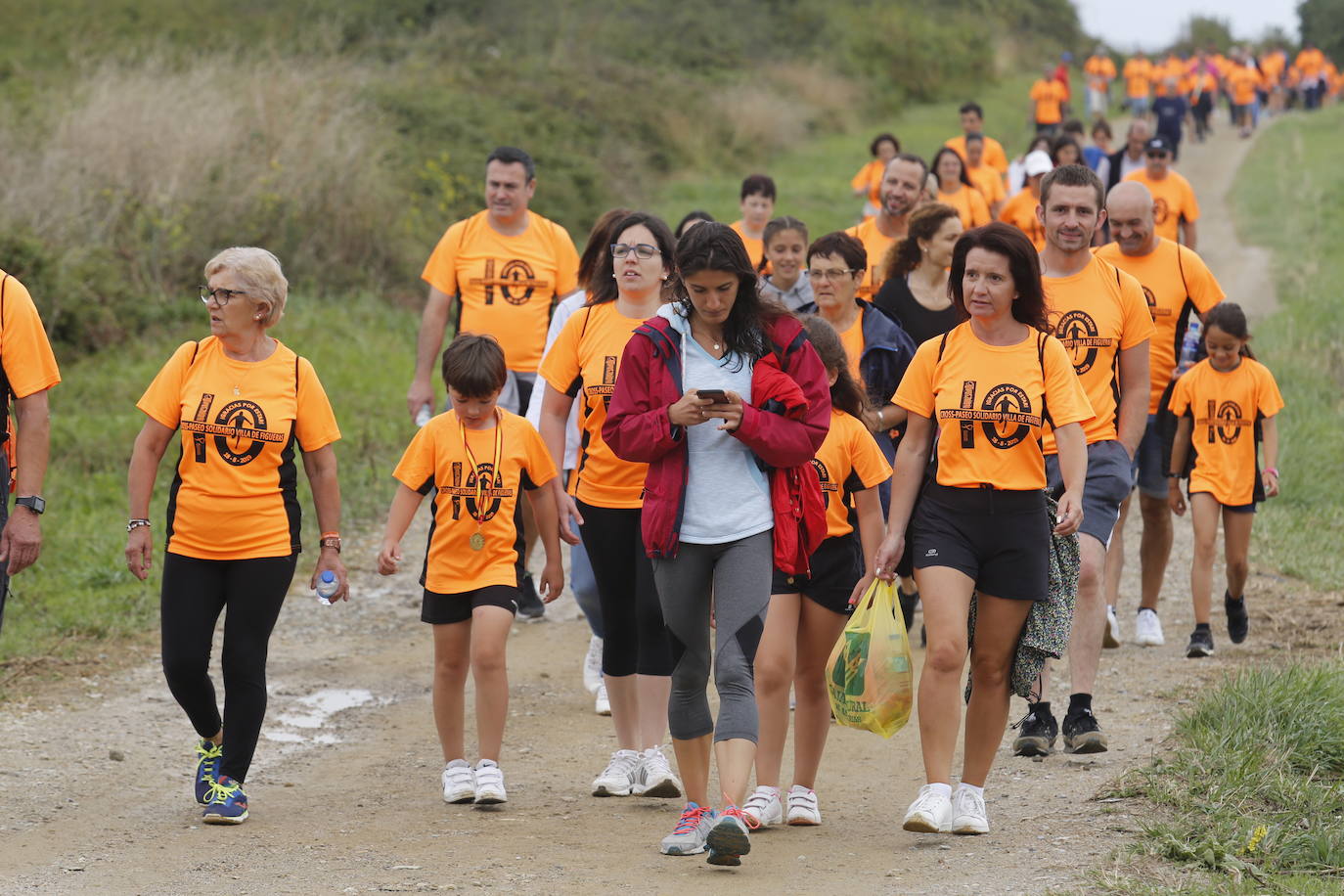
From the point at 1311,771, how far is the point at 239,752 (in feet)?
12.8

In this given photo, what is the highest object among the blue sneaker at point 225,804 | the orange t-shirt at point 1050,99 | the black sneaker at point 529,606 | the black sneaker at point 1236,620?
the orange t-shirt at point 1050,99

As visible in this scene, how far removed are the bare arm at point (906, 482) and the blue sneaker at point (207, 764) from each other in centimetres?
248

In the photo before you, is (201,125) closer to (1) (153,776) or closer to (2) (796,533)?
(1) (153,776)

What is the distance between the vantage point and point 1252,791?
5707 millimetres

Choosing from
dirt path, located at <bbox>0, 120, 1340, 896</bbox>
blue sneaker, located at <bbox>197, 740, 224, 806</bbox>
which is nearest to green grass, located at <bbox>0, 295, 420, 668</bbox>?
dirt path, located at <bbox>0, 120, 1340, 896</bbox>

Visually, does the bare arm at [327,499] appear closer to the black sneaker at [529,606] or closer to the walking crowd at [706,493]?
the walking crowd at [706,493]

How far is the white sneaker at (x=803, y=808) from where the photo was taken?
577 cm

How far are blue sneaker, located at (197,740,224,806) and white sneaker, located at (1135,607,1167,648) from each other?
5009mm

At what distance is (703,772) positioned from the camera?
5277 millimetres

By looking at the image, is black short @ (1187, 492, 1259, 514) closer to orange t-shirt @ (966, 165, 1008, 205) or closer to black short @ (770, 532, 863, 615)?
black short @ (770, 532, 863, 615)

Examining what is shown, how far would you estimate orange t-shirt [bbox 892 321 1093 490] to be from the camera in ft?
18.0

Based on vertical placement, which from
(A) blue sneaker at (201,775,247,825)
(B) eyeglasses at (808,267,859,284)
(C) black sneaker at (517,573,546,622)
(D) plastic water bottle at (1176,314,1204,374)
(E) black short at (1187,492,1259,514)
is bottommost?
(A) blue sneaker at (201,775,247,825)

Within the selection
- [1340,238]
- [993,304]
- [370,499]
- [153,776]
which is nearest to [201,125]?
[370,499]

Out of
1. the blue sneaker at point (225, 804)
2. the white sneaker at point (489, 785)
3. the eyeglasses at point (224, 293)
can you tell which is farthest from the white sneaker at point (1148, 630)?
the eyeglasses at point (224, 293)
